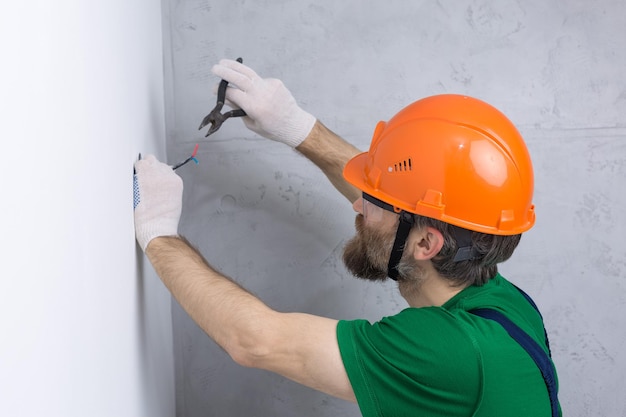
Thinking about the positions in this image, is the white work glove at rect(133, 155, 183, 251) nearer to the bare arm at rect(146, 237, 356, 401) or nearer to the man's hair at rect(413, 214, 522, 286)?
the bare arm at rect(146, 237, 356, 401)

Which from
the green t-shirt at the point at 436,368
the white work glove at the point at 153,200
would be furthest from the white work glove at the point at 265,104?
the green t-shirt at the point at 436,368

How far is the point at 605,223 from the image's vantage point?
202 centimetres

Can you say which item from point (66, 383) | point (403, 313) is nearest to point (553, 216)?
point (403, 313)

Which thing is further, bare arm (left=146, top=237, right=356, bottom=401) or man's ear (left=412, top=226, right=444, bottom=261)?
man's ear (left=412, top=226, right=444, bottom=261)

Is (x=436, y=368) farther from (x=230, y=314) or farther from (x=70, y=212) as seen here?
(x=70, y=212)

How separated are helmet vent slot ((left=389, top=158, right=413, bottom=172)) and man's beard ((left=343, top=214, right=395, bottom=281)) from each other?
0.16 metres

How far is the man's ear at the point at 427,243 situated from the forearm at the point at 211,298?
377 millimetres

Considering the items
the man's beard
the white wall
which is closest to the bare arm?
the white wall

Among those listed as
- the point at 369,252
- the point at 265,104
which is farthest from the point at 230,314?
the point at 265,104

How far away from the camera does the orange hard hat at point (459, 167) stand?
1321 mm

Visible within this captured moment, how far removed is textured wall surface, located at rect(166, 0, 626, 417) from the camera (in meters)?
1.94

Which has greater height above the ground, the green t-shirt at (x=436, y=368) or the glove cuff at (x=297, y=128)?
the glove cuff at (x=297, y=128)

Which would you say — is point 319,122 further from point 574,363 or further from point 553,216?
point 574,363

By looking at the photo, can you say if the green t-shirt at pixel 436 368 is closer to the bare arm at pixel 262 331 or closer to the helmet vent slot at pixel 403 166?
the bare arm at pixel 262 331
